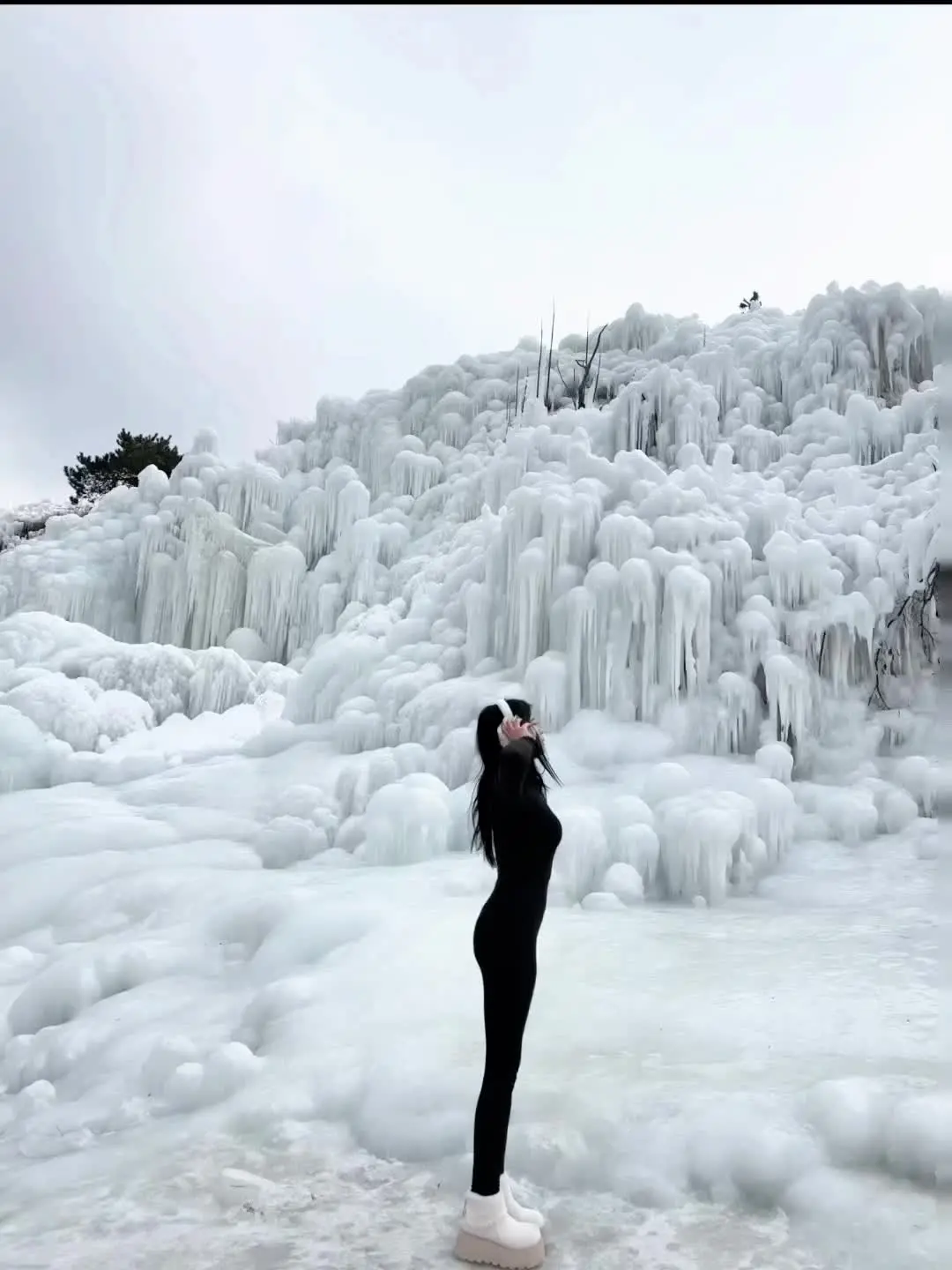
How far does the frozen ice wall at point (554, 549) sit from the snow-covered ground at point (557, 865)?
54 millimetres

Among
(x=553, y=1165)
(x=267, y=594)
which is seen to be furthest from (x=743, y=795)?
(x=267, y=594)

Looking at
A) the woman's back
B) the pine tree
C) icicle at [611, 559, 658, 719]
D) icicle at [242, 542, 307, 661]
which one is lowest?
the woman's back

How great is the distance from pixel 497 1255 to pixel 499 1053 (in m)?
0.52

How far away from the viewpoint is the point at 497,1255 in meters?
2.48

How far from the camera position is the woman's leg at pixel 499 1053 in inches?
99.7

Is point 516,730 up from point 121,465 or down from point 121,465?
down

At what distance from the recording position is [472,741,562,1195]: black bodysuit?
2.55 m

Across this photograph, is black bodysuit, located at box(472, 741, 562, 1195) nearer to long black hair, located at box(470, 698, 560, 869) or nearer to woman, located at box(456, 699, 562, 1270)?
woman, located at box(456, 699, 562, 1270)

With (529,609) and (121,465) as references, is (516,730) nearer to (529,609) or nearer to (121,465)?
(529,609)

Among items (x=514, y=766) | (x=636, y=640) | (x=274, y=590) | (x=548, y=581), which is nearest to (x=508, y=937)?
(x=514, y=766)

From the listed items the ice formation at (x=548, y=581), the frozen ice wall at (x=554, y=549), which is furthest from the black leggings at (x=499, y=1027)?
the frozen ice wall at (x=554, y=549)

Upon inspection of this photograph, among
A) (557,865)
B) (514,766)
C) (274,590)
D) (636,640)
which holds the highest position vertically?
(274,590)

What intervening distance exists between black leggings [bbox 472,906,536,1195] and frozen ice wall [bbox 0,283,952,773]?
204 centimetres

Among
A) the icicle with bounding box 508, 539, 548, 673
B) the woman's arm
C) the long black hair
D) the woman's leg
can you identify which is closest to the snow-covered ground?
the icicle with bounding box 508, 539, 548, 673
